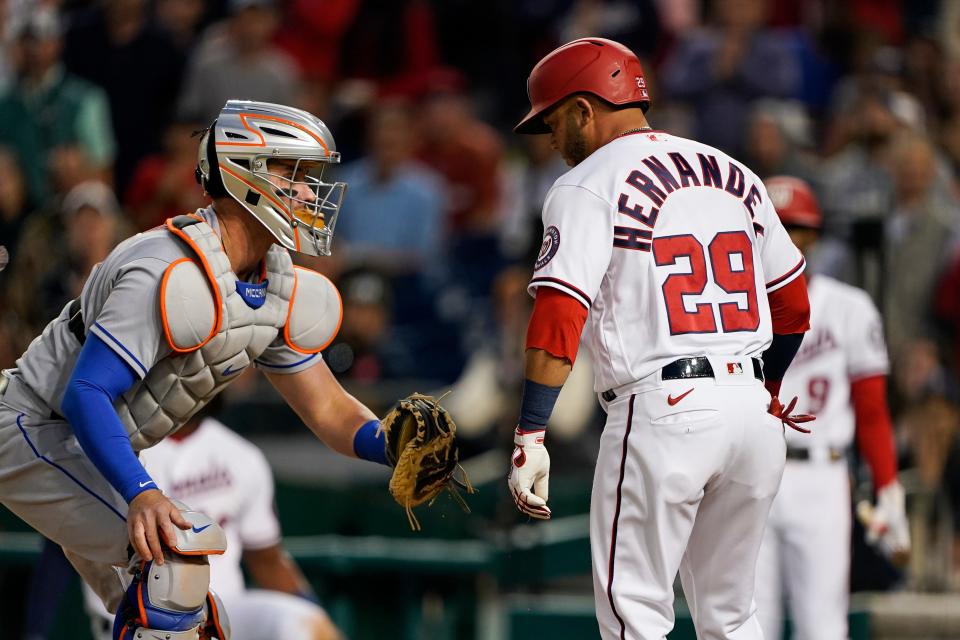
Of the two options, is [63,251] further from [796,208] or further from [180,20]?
[796,208]

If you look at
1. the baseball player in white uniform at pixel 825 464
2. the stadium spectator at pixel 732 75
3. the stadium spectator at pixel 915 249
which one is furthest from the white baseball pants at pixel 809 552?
the stadium spectator at pixel 732 75

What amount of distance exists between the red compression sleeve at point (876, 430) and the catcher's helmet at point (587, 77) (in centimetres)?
239

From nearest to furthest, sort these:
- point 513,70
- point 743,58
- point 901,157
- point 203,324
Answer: point 203,324 < point 901,157 < point 743,58 < point 513,70

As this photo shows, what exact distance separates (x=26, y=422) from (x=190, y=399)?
1.56 ft

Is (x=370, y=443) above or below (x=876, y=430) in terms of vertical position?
below

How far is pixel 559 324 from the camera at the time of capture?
4.31 metres

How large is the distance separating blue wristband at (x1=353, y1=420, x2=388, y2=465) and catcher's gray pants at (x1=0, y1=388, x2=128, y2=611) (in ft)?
2.49

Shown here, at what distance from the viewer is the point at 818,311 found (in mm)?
6684

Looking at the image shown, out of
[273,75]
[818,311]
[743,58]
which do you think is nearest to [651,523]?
[818,311]

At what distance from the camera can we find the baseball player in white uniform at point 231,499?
20.3 feet

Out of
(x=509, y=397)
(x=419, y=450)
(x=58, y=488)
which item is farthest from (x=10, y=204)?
(x=419, y=450)

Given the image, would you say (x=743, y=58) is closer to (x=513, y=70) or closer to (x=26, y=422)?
(x=513, y=70)

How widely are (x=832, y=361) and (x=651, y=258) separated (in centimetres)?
252

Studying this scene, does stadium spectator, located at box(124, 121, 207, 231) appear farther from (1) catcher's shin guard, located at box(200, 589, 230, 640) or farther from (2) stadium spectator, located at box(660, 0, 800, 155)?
(1) catcher's shin guard, located at box(200, 589, 230, 640)
